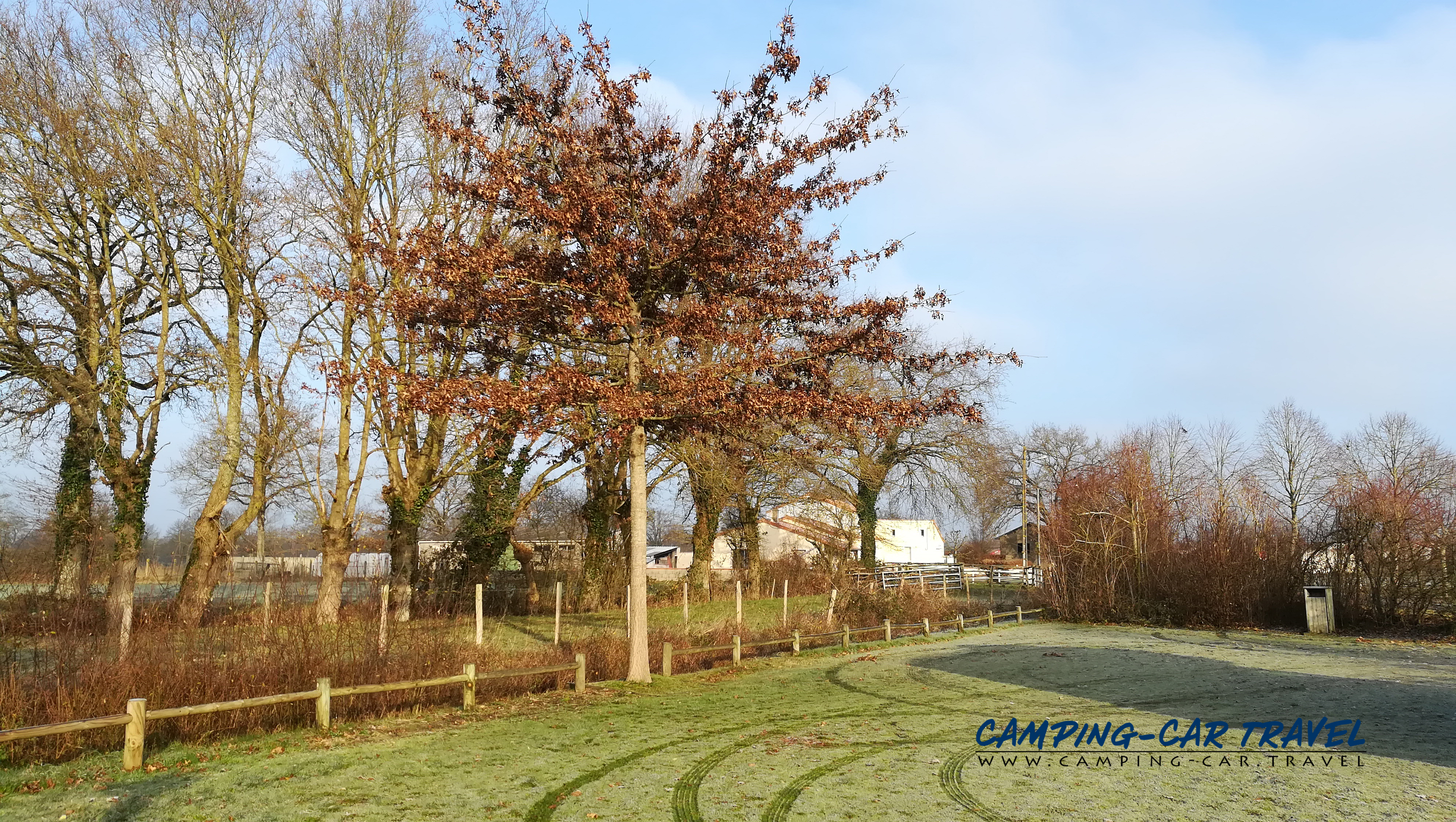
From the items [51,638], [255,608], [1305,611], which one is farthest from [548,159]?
[1305,611]

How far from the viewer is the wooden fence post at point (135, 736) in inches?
286

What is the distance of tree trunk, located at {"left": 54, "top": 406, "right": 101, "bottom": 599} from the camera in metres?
17.1

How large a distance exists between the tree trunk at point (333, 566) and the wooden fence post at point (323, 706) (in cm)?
223

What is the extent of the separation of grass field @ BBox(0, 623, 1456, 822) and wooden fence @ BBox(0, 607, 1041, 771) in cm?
26

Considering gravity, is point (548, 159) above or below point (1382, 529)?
above

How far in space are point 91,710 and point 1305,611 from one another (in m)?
23.4

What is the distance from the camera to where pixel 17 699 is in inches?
303

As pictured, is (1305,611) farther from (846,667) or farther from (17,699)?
(17,699)

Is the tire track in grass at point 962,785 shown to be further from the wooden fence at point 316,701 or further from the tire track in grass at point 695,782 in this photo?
the wooden fence at point 316,701

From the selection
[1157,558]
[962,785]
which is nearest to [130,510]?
[962,785]

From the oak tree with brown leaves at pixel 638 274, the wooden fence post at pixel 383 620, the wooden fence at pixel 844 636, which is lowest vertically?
the wooden fence at pixel 844 636

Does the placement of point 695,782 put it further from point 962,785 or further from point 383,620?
point 383,620

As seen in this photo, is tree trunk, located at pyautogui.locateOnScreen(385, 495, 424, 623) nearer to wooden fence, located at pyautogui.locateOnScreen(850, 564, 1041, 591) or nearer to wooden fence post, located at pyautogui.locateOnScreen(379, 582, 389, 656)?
wooden fence post, located at pyautogui.locateOnScreen(379, 582, 389, 656)

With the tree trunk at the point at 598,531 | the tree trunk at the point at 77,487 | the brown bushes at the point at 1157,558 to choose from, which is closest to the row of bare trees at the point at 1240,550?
the brown bushes at the point at 1157,558
